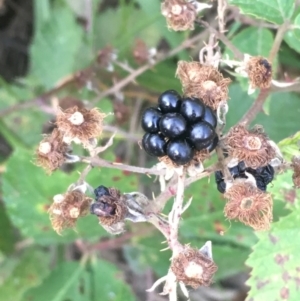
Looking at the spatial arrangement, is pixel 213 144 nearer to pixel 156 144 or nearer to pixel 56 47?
pixel 156 144

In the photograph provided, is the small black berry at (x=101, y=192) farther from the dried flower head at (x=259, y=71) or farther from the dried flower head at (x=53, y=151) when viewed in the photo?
the dried flower head at (x=259, y=71)

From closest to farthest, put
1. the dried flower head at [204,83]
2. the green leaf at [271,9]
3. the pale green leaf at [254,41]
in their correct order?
the dried flower head at [204,83], the green leaf at [271,9], the pale green leaf at [254,41]

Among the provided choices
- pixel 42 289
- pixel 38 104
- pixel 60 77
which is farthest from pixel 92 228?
pixel 60 77

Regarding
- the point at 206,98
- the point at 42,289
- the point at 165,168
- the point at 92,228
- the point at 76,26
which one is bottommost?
the point at 42,289

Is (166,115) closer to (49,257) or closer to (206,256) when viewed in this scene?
(206,256)

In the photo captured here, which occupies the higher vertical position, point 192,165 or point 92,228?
point 192,165

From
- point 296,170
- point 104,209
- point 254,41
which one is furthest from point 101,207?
point 254,41

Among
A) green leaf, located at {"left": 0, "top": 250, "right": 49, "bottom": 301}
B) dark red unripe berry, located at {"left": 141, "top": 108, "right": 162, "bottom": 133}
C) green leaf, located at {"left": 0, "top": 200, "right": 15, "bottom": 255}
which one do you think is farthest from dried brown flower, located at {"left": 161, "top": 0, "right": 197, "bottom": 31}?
green leaf, located at {"left": 0, "top": 250, "right": 49, "bottom": 301}

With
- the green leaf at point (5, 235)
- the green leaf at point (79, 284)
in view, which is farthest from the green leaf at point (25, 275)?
the green leaf at point (79, 284)
